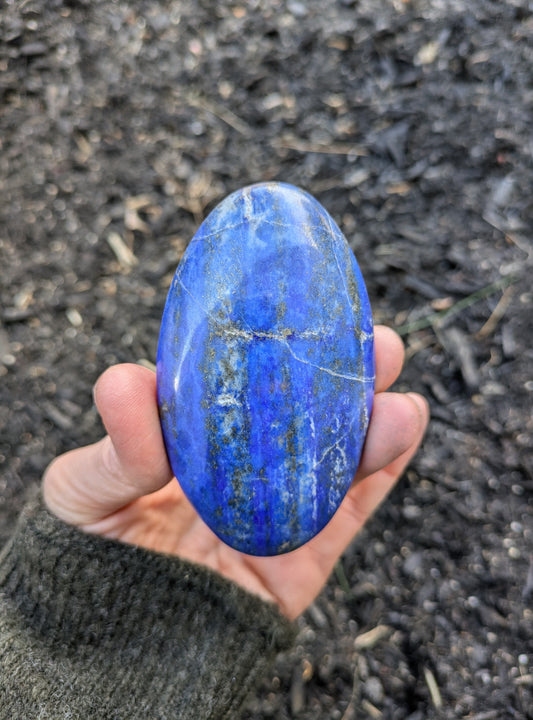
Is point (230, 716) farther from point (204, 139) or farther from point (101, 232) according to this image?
point (204, 139)

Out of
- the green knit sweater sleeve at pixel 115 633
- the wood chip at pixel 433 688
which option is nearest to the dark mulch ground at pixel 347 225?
the wood chip at pixel 433 688

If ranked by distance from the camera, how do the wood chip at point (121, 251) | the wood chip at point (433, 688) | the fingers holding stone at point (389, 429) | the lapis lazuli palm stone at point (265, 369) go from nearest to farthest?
Answer: the lapis lazuli palm stone at point (265, 369), the fingers holding stone at point (389, 429), the wood chip at point (433, 688), the wood chip at point (121, 251)

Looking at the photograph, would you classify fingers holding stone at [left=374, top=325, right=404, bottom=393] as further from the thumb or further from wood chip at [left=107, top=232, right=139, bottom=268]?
wood chip at [left=107, top=232, right=139, bottom=268]

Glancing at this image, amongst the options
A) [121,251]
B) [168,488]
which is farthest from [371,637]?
[121,251]

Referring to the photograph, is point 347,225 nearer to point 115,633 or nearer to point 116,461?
point 116,461

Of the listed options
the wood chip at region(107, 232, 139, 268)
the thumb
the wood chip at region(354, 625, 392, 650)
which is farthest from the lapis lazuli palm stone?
the wood chip at region(107, 232, 139, 268)

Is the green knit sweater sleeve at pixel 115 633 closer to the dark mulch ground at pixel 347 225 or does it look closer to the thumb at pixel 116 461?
the thumb at pixel 116 461
